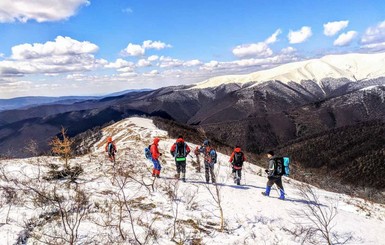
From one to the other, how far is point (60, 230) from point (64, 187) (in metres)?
4.35

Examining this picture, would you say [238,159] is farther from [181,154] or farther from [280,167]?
[181,154]

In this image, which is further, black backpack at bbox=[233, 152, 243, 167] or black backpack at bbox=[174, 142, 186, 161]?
black backpack at bbox=[233, 152, 243, 167]

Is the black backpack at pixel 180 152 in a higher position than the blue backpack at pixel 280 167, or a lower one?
higher

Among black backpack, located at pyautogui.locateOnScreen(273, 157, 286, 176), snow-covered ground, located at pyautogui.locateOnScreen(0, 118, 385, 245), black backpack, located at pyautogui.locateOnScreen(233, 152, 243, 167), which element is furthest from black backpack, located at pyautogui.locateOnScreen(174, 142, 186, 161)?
black backpack, located at pyautogui.locateOnScreen(273, 157, 286, 176)

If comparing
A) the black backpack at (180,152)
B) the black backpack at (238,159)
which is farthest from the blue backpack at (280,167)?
the black backpack at (180,152)

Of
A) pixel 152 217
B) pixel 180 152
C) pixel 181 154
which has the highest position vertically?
pixel 180 152

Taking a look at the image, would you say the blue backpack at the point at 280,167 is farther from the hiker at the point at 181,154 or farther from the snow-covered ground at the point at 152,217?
the hiker at the point at 181,154

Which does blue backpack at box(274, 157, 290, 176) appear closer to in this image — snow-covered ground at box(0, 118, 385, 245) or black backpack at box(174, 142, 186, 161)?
snow-covered ground at box(0, 118, 385, 245)

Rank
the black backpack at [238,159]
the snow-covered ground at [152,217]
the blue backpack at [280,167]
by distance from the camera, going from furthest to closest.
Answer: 1. the black backpack at [238,159]
2. the blue backpack at [280,167]
3. the snow-covered ground at [152,217]

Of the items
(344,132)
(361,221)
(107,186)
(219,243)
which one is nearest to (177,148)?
(107,186)

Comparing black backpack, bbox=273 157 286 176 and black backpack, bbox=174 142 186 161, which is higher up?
black backpack, bbox=174 142 186 161

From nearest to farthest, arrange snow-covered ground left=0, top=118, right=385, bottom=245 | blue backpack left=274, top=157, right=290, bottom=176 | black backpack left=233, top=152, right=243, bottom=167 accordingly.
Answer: snow-covered ground left=0, top=118, right=385, bottom=245 → blue backpack left=274, top=157, right=290, bottom=176 → black backpack left=233, top=152, right=243, bottom=167

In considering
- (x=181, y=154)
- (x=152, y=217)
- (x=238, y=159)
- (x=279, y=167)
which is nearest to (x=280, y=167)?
(x=279, y=167)

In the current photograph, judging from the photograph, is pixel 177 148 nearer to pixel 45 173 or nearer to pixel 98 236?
pixel 45 173
